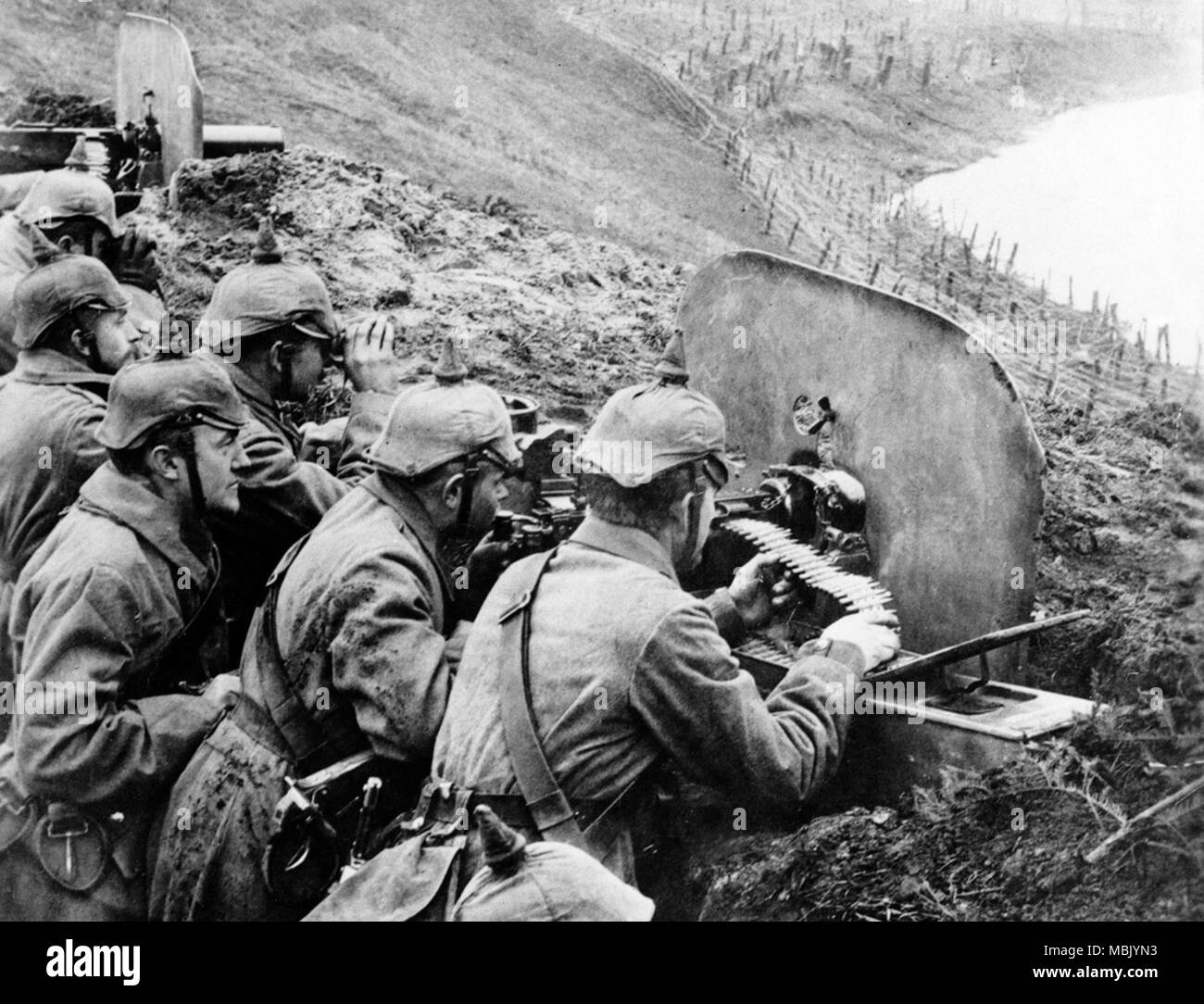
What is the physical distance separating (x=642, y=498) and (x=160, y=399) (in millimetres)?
1458

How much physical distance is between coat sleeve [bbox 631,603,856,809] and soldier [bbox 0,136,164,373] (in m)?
4.09

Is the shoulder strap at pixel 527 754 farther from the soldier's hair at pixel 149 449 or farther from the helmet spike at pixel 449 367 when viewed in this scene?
the soldier's hair at pixel 149 449

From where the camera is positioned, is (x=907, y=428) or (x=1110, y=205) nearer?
(x=907, y=428)

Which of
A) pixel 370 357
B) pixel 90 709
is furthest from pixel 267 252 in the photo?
pixel 90 709

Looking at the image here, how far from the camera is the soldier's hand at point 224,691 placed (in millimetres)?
4281

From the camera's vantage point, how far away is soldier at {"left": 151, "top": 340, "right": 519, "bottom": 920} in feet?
13.0

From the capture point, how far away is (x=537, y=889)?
247cm

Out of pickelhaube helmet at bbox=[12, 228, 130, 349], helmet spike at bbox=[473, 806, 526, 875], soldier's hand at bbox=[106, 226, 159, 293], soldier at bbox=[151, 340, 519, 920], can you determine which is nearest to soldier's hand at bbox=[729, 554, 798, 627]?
soldier at bbox=[151, 340, 519, 920]

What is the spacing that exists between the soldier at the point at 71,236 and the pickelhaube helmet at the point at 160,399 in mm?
2631

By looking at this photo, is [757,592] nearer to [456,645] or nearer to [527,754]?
[456,645]

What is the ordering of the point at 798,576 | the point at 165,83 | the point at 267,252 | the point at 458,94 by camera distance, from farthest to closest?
the point at 458,94 → the point at 165,83 → the point at 267,252 → the point at 798,576

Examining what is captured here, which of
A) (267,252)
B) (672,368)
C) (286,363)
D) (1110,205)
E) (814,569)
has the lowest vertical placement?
(814,569)
